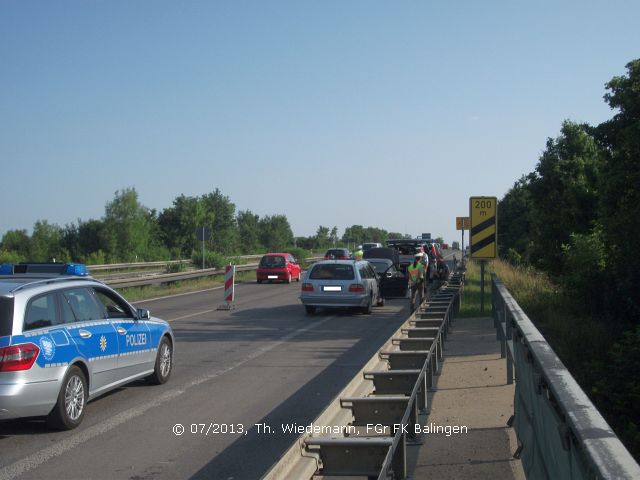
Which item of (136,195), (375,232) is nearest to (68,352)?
(136,195)

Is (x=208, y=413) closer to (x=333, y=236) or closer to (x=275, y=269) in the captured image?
(x=275, y=269)

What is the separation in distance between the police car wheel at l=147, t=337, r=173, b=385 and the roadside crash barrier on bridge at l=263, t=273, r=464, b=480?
315cm

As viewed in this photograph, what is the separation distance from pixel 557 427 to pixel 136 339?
6.74 m

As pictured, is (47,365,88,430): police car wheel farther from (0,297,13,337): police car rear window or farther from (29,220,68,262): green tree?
(29,220,68,262): green tree

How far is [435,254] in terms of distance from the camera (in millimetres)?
31844

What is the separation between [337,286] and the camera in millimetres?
20375

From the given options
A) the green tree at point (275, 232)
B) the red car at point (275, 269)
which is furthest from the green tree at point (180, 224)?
the red car at point (275, 269)

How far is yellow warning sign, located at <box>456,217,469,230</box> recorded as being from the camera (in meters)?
34.9

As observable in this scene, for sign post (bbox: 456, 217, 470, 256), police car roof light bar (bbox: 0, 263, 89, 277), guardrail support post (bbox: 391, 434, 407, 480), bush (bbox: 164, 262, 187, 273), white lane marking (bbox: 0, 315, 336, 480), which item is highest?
sign post (bbox: 456, 217, 470, 256)

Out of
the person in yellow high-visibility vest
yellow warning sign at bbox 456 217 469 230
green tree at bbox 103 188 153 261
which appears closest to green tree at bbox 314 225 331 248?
green tree at bbox 103 188 153 261

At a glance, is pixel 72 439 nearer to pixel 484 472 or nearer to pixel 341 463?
pixel 341 463

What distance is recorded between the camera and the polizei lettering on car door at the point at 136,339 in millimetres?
9344

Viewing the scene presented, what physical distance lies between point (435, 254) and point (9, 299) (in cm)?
2562

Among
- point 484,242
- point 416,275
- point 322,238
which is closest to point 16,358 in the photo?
point 416,275
